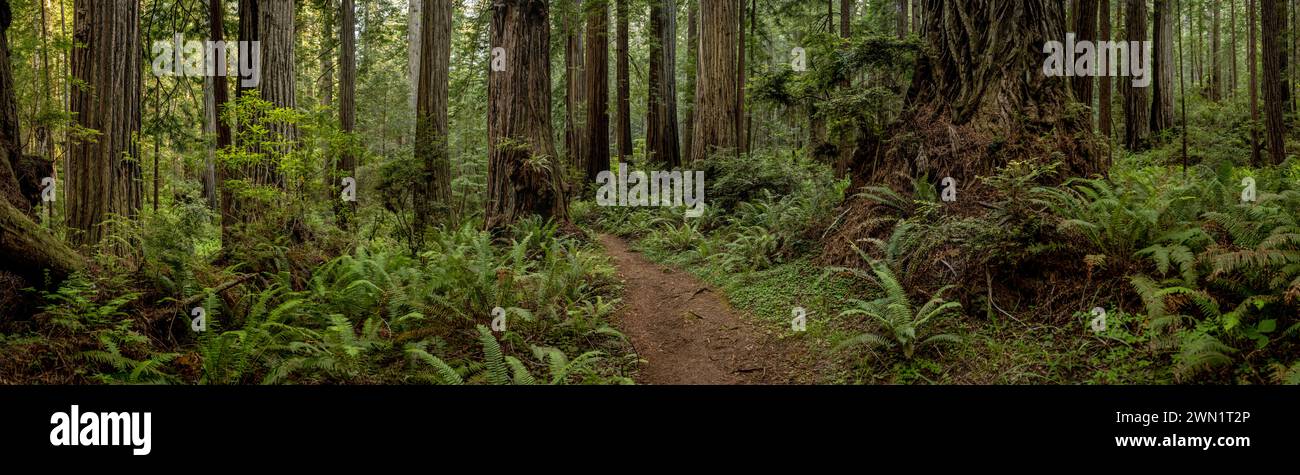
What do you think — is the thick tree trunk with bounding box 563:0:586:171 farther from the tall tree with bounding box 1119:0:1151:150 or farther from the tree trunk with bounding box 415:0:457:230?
the tall tree with bounding box 1119:0:1151:150

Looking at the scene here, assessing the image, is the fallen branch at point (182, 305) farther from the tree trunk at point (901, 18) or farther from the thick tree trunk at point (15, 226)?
the tree trunk at point (901, 18)

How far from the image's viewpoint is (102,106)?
7.21 metres

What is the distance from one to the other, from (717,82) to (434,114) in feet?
17.6

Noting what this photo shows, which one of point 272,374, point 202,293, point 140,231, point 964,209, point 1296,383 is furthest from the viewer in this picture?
point 140,231

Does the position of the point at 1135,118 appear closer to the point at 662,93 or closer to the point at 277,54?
the point at 662,93

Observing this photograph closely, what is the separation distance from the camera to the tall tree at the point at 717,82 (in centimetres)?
1241

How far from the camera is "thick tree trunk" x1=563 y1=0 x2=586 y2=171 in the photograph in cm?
1730

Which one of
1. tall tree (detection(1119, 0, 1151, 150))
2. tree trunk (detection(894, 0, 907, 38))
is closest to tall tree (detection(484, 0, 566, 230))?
tree trunk (detection(894, 0, 907, 38))

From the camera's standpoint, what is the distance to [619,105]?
55.9ft

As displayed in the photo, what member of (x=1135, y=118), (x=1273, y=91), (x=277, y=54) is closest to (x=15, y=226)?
(x=277, y=54)

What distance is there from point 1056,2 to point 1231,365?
14.9 feet

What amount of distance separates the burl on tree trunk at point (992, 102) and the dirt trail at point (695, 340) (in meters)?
2.64

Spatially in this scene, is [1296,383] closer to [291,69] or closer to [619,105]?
[291,69]
